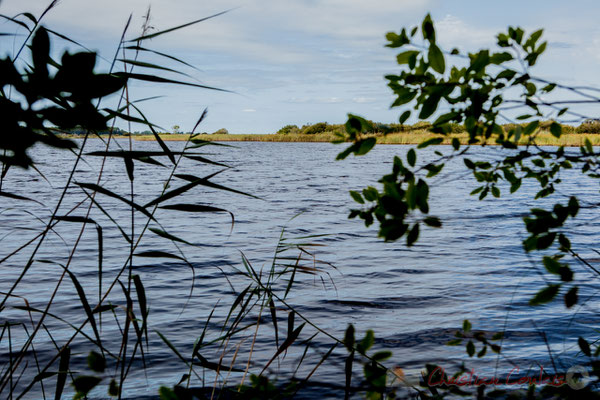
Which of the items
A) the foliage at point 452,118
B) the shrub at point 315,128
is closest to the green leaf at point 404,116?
the foliage at point 452,118

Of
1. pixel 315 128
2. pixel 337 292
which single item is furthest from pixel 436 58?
pixel 315 128

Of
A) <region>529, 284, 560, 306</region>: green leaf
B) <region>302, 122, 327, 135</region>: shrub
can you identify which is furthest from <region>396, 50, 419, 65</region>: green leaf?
<region>302, 122, 327, 135</region>: shrub

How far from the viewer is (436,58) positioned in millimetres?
1744

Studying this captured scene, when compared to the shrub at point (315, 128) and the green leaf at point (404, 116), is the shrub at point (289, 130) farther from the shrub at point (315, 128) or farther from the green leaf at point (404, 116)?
the green leaf at point (404, 116)

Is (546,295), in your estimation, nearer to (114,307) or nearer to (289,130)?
(114,307)

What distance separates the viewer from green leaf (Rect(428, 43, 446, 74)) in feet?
5.72

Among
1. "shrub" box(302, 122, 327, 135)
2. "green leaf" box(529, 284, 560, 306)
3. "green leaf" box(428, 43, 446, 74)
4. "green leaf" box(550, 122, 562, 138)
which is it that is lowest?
"green leaf" box(529, 284, 560, 306)

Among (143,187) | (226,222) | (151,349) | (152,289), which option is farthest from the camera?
(143,187)

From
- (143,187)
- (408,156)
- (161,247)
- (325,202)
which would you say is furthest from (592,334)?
(143,187)

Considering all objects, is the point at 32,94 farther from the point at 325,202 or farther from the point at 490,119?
the point at 325,202

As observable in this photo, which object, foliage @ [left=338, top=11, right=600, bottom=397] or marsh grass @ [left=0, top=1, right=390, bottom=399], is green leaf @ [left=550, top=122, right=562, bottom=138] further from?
marsh grass @ [left=0, top=1, right=390, bottom=399]

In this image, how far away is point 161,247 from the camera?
27.0 ft

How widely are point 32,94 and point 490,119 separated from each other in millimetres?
1490

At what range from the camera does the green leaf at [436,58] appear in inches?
68.7
